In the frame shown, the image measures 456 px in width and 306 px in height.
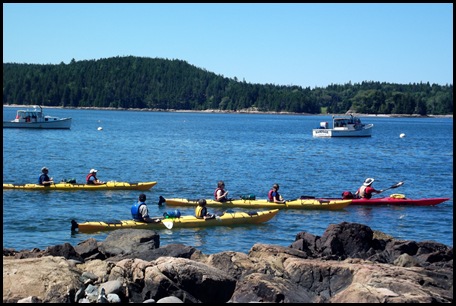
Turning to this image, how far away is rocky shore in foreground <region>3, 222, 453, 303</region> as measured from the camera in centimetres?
1326

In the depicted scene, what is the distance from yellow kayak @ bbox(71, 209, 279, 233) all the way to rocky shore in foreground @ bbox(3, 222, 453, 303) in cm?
542

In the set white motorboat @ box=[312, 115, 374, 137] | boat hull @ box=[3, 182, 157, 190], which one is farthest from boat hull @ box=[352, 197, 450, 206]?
white motorboat @ box=[312, 115, 374, 137]

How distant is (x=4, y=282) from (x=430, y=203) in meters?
21.8

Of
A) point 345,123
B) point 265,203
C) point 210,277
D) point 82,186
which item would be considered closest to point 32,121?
point 345,123

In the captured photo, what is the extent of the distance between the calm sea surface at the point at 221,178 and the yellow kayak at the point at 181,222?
10.6 inches

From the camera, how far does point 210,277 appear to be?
547 inches

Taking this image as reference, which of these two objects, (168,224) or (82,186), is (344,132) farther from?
(168,224)

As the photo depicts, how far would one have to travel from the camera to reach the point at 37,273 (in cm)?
1362

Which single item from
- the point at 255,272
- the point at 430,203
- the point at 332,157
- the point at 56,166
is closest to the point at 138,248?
the point at 255,272

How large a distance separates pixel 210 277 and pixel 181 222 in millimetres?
9700

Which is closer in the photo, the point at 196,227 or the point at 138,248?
the point at 138,248

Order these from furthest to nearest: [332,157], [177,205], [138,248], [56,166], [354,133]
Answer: [354,133], [332,157], [56,166], [177,205], [138,248]

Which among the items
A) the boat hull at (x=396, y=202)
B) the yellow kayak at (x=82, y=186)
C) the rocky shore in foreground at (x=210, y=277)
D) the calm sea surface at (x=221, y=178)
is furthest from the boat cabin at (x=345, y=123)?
the rocky shore in foreground at (x=210, y=277)

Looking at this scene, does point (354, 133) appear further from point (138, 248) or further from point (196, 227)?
point (138, 248)
